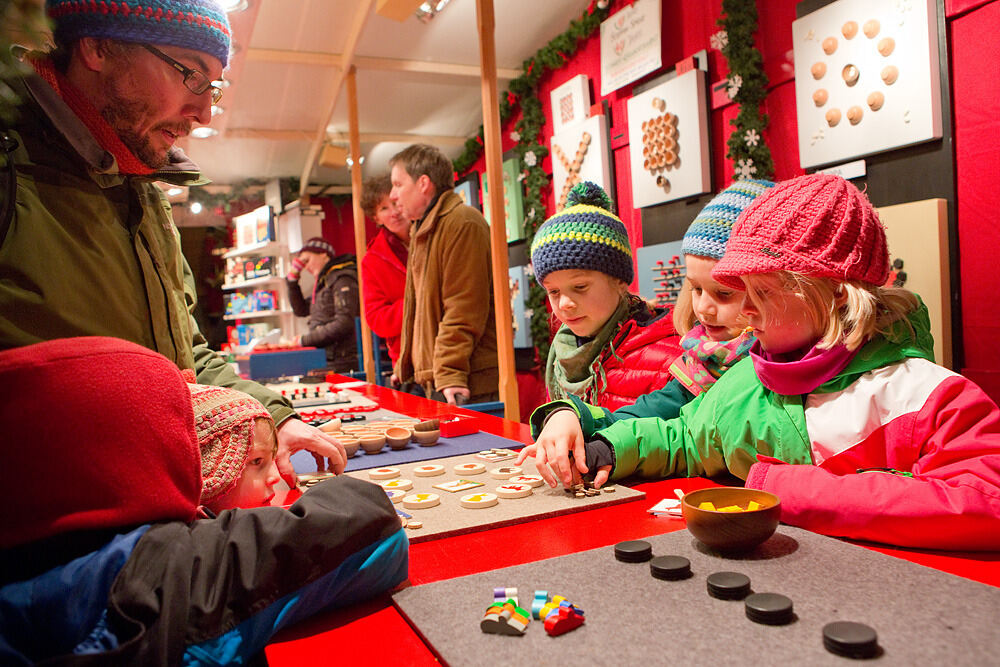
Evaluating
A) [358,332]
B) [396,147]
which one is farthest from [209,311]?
[358,332]

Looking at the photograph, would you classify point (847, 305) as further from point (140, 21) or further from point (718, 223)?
point (140, 21)

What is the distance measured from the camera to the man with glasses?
1254 mm

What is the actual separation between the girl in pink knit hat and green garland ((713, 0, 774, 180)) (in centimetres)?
220

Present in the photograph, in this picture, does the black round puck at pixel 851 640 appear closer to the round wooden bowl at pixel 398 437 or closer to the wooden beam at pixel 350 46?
the round wooden bowl at pixel 398 437

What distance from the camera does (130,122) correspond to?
144 centimetres

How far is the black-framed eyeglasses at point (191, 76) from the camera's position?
1.40 m

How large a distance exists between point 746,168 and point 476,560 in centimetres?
290

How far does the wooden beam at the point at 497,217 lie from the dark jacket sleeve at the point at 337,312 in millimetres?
2803

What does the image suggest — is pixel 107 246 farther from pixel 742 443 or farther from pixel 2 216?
pixel 742 443

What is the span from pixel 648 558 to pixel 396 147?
7.55 meters

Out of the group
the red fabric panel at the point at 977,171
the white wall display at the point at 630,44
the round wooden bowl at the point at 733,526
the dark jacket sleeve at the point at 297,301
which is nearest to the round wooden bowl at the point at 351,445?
the round wooden bowl at the point at 733,526

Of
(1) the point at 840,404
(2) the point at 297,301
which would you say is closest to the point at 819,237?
(1) the point at 840,404

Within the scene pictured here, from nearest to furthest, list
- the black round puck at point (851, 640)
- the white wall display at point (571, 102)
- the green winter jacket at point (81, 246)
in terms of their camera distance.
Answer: the black round puck at point (851, 640) < the green winter jacket at point (81, 246) < the white wall display at point (571, 102)

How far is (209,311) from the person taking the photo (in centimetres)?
1157
